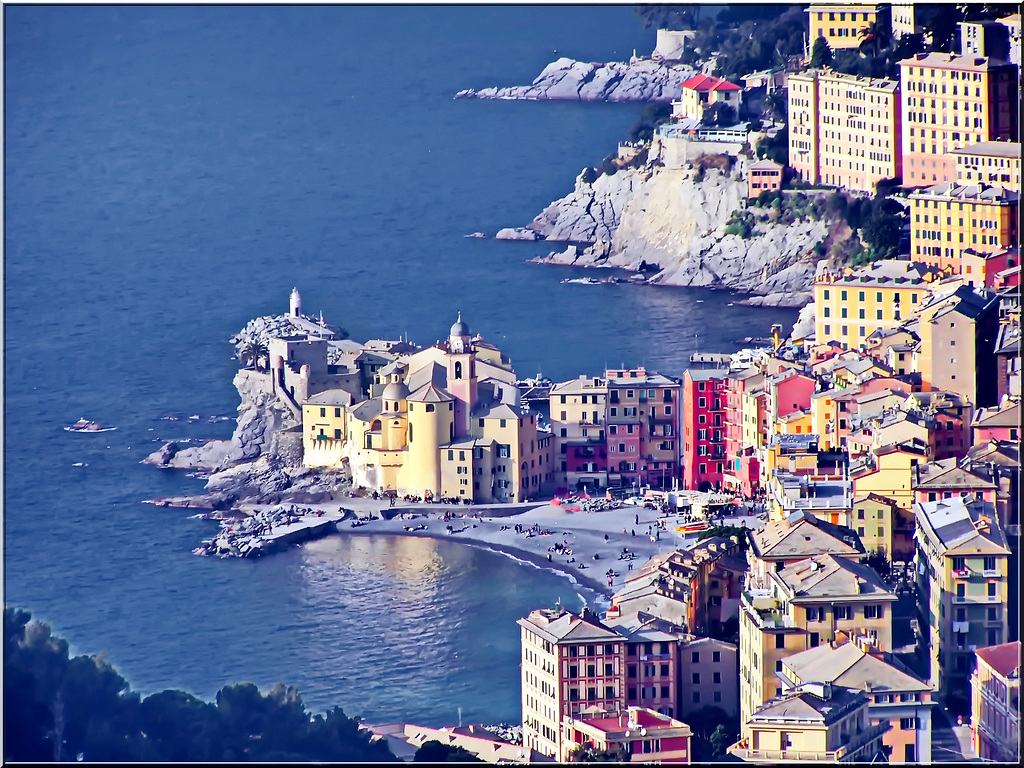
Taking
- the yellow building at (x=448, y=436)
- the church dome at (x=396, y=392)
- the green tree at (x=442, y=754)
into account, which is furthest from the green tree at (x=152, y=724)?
the church dome at (x=396, y=392)

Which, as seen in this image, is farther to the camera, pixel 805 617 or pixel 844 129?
pixel 844 129

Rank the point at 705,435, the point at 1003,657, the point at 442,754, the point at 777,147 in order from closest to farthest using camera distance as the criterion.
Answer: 1. the point at 1003,657
2. the point at 442,754
3. the point at 705,435
4. the point at 777,147

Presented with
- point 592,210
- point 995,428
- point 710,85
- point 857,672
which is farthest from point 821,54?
point 857,672

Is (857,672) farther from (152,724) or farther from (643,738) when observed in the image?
(152,724)

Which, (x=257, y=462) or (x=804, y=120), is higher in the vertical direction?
(x=804, y=120)

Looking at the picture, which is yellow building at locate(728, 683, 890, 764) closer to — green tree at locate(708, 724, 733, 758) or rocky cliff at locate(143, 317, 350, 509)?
green tree at locate(708, 724, 733, 758)

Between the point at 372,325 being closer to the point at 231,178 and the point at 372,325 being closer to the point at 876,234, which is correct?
the point at 876,234
